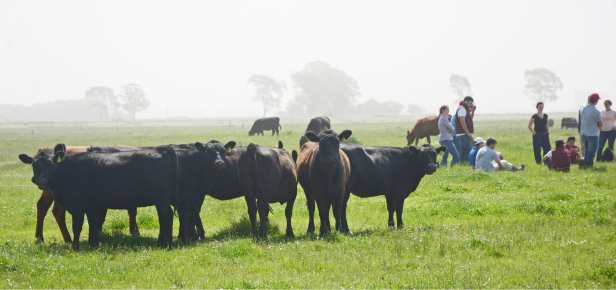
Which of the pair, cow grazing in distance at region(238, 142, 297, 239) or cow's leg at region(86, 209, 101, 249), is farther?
cow grazing in distance at region(238, 142, 297, 239)

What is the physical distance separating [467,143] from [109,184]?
13.7 meters

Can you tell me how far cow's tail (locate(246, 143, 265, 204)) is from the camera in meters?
8.84

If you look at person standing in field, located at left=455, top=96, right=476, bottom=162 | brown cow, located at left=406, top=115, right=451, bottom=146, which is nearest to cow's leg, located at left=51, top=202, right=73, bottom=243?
person standing in field, located at left=455, top=96, right=476, bottom=162

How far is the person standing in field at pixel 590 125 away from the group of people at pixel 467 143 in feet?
6.93

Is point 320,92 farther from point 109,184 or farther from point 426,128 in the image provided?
point 109,184

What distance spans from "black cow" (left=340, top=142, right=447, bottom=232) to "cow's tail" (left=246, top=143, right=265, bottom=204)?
1.86m

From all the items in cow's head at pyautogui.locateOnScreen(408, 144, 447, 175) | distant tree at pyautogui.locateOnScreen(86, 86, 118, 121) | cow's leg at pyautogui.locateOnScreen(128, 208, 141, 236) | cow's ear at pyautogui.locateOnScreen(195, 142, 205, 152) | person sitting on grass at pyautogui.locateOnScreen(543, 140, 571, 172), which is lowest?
cow's leg at pyautogui.locateOnScreen(128, 208, 141, 236)

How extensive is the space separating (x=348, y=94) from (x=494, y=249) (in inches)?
6985

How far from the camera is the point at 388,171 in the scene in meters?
10.2

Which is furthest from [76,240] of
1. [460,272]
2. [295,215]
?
[460,272]

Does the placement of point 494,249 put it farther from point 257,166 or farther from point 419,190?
point 419,190

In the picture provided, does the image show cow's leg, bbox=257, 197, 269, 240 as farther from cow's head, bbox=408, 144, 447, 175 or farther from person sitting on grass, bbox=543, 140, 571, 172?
person sitting on grass, bbox=543, 140, 571, 172

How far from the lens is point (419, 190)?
14.2 meters

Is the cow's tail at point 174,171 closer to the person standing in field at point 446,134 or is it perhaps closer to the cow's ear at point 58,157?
the cow's ear at point 58,157
